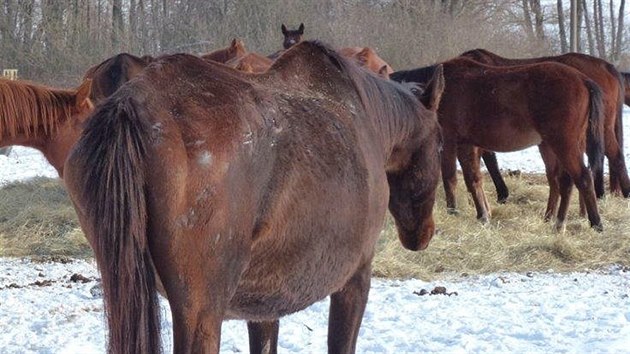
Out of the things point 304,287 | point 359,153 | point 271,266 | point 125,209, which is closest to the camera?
point 125,209

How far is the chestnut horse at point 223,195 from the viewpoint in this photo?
2.31 metres

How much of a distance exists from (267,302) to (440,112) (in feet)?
22.5

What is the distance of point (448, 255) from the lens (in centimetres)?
742

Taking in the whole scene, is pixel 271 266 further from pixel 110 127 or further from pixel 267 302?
pixel 110 127

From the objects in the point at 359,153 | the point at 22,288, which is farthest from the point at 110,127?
the point at 22,288

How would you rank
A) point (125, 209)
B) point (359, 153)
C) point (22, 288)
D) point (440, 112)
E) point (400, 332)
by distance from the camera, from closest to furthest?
point (125, 209), point (359, 153), point (400, 332), point (22, 288), point (440, 112)

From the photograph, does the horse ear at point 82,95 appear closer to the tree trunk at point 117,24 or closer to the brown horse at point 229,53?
the brown horse at point 229,53

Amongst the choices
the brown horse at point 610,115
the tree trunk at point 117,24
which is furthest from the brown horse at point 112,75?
the tree trunk at point 117,24

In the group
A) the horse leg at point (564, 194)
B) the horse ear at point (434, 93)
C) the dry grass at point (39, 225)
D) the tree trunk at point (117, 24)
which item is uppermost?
the tree trunk at point (117, 24)

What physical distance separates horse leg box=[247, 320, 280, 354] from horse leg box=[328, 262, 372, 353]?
37 centimetres

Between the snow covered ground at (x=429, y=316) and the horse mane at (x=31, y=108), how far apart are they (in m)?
1.20

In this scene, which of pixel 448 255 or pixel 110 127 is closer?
pixel 110 127

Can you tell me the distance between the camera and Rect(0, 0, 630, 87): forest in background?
24594 mm

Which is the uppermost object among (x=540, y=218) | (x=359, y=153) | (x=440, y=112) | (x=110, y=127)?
(x=110, y=127)
